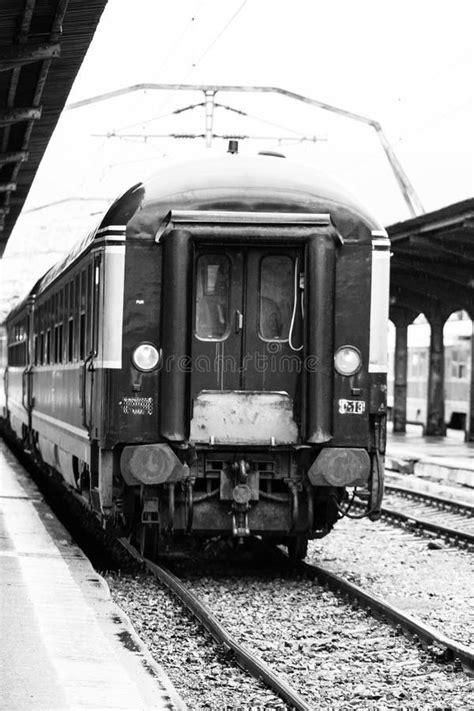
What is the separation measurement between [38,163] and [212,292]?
8.14 metres

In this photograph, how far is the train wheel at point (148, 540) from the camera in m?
9.73

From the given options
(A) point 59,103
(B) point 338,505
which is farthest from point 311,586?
(A) point 59,103

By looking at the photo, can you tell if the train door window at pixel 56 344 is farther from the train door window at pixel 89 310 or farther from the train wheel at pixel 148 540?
the train wheel at pixel 148 540

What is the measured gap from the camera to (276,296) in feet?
30.6

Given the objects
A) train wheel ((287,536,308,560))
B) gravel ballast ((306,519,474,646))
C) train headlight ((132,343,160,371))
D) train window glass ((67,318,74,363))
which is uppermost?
train window glass ((67,318,74,363))

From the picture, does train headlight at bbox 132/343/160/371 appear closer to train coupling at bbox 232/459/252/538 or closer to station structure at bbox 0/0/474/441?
train coupling at bbox 232/459/252/538

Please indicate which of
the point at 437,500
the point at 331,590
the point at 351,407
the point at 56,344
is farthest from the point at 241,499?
the point at 437,500

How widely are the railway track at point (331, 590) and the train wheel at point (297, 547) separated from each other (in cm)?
14

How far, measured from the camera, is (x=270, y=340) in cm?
927

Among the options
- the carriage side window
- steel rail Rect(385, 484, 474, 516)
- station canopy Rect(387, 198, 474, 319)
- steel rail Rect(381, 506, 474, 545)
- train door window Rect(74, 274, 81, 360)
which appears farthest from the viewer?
the carriage side window

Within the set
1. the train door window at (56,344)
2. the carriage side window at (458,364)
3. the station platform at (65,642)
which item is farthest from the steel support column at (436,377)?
the station platform at (65,642)

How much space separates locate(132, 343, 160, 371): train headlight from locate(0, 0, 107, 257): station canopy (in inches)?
114

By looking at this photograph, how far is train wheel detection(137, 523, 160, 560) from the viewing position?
31.9 feet

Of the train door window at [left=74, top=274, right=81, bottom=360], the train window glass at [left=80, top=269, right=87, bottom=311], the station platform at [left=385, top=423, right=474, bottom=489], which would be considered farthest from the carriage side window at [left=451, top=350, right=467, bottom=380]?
the train window glass at [left=80, top=269, right=87, bottom=311]
